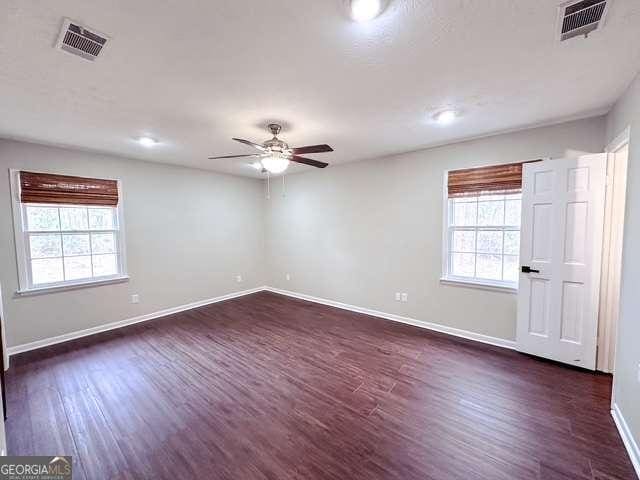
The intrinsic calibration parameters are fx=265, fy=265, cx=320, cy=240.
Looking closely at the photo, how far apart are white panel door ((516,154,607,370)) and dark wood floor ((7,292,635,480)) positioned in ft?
0.96

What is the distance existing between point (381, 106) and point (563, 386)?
3.03m

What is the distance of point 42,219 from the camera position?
11.0 ft

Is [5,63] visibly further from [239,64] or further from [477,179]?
[477,179]

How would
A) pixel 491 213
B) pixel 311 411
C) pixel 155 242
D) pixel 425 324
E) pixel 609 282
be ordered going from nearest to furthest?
pixel 311 411, pixel 609 282, pixel 491 213, pixel 425 324, pixel 155 242

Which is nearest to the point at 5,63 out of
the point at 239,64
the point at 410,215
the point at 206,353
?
the point at 239,64

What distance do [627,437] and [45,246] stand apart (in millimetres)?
5927

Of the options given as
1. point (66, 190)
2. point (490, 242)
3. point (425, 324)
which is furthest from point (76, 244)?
point (490, 242)

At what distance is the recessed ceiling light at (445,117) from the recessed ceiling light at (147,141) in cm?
321

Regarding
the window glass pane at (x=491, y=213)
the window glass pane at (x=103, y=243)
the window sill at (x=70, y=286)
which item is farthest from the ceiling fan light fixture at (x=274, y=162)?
the window sill at (x=70, y=286)

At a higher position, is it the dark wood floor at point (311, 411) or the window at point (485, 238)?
the window at point (485, 238)

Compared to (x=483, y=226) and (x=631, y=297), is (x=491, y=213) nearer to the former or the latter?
(x=483, y=226)

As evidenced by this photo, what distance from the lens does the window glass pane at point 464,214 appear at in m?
3.44

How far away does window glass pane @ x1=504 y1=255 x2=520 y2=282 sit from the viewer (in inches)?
124

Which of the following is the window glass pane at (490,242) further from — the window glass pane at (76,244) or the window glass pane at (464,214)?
the window glass pane at (76,244)
